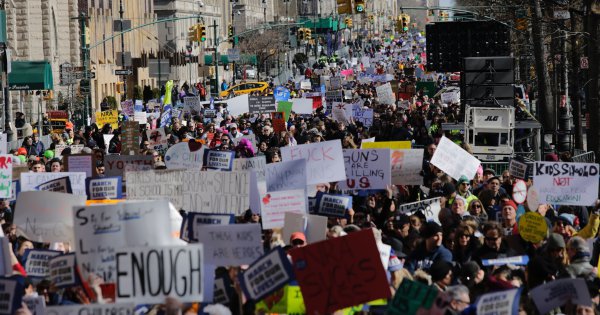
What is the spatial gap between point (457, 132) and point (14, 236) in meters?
18.1

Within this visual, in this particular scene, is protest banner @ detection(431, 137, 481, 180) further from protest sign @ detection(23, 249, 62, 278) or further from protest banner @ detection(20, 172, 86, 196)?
protest sign @ detection(23, 249, 62, 278)

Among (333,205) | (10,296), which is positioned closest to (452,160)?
(333,205)

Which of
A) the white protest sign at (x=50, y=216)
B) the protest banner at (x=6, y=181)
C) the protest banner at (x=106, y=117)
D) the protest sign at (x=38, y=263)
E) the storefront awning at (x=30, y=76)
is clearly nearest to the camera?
the protest sign at (x=38, y=263)

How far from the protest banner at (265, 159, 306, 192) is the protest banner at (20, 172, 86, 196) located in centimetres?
199

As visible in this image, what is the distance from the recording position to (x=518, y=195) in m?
15.6

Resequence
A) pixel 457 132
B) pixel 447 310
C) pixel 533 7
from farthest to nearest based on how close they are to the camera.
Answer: pixel 533 7, pixel 457 132, pixel 447 310

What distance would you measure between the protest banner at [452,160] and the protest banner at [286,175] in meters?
2.87

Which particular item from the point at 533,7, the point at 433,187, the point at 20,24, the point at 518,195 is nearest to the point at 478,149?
the point at 533,7

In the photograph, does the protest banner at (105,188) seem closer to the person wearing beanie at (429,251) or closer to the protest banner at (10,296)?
the person wearing beanie at (429,251)

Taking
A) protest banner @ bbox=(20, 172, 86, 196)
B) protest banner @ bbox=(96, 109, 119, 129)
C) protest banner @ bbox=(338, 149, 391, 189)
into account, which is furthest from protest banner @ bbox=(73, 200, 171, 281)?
protest banner @ bbox=(96, 109, 119, 129)

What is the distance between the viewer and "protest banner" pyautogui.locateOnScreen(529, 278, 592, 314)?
941cm

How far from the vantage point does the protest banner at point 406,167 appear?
18.6 m

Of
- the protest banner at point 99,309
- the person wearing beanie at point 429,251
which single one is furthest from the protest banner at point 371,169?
the protest banner at point 99,309

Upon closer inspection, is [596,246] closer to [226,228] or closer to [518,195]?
[518,195]
